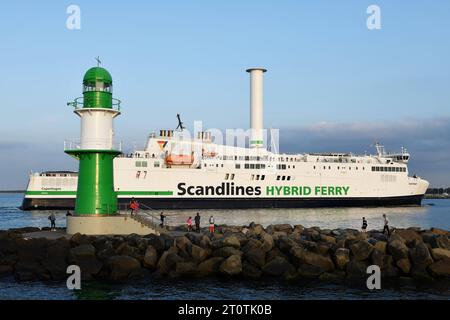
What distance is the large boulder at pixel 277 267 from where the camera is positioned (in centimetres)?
1450

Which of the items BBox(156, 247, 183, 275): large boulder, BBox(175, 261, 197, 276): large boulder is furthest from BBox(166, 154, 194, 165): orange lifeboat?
BBox(175, 261, 197, 276): large boulder

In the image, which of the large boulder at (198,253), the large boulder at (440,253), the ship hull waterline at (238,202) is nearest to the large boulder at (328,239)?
the large boulder at (440,253)

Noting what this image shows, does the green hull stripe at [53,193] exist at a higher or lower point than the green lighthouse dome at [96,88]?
lower

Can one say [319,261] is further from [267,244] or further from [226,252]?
[226,252]

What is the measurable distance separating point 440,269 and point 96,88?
40.5ft

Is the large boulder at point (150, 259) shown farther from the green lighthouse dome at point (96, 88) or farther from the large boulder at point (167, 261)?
the green lighthouse dome at point (96, 88)

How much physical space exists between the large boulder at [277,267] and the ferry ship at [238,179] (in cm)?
3334

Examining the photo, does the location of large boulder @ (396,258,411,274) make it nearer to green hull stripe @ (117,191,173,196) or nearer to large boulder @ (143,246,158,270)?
large boulder @ (143,246,158,270)

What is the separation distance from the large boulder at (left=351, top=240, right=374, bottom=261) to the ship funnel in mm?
40392

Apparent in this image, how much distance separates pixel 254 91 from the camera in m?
57.8

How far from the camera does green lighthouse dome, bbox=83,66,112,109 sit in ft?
54.9
